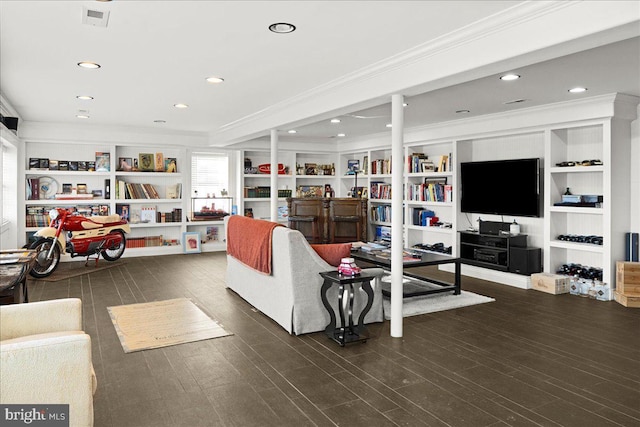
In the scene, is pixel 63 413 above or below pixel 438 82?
below

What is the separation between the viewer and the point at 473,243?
22.7 feet

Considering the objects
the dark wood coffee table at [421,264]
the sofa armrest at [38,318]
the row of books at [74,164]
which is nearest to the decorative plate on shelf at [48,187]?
the row of books at [74,164]

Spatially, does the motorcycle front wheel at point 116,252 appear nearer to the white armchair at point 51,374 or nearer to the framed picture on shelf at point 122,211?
the framed picture on shelf at point 122,211

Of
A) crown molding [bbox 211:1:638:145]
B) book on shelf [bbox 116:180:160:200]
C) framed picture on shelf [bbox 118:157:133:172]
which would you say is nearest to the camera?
crown molding [bbox 211:1:638:145]

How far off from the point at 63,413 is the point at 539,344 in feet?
11.6

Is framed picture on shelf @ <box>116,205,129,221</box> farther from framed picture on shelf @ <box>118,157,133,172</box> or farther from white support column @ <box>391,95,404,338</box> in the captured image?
white support column @ <box>391,95,404,338</box>

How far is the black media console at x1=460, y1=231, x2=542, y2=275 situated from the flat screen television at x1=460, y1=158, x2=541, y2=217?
389 millimetres

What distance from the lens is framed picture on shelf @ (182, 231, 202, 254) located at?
30.0ft

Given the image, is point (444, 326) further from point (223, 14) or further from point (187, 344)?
point (223, 14)

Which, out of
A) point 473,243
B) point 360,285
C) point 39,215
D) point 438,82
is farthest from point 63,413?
point 39,215

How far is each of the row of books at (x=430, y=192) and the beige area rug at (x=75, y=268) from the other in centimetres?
521

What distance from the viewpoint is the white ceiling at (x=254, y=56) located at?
2916 mm

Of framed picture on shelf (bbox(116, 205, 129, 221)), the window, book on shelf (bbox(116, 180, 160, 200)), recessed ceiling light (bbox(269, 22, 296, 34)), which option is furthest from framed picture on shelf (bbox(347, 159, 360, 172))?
recessed ceiling light (bbox(269, 22, 296, 34))

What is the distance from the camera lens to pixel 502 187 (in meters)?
6.65
